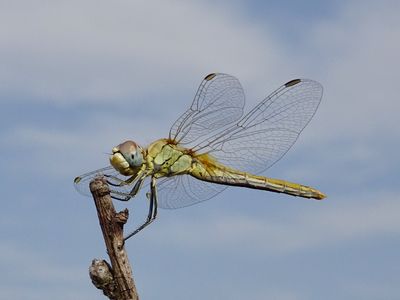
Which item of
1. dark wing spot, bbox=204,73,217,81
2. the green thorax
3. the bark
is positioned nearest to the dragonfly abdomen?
the green thorax

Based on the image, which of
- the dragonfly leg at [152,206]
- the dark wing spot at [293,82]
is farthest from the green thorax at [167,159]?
the dark wing spot at [293,82]

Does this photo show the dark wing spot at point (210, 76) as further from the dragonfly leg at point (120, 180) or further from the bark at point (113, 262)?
the bark at point (113, 262)

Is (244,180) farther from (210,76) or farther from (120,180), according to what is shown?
(120,180)

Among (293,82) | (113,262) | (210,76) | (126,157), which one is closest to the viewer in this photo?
(113,262)

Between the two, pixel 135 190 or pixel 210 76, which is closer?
pixel 135 190

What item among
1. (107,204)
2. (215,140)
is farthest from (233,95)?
(107,204)

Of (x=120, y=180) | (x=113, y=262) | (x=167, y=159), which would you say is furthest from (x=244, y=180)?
(x=113, y=262)
